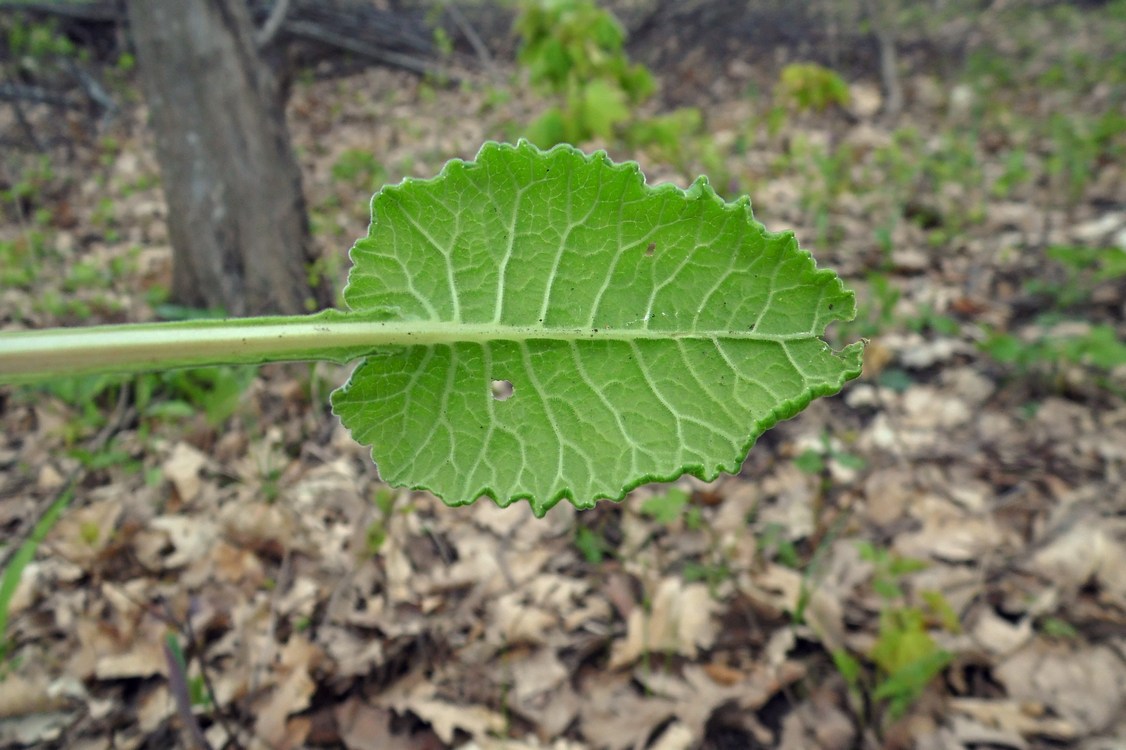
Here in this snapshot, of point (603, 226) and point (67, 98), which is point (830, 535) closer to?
point (603, 226)

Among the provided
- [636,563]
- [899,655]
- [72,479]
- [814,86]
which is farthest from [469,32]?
[899,655]

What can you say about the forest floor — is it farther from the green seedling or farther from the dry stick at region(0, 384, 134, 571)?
the green seedling

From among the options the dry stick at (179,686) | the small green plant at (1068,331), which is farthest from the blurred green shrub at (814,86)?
the dry stick at (179,686)

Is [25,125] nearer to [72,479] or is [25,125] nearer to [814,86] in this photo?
[72,479]

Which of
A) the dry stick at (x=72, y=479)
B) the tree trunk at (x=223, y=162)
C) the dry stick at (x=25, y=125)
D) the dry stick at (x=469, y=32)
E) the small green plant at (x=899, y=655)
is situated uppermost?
the dry stick at (x=469, y=32)

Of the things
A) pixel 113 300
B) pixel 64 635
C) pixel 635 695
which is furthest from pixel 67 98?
pixel 635 695

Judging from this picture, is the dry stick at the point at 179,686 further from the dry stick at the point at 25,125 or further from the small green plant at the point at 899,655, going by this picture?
the dry stick at the point at 25,125

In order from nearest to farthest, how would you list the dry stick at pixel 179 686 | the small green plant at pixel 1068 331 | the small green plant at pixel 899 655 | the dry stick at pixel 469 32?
the dry stick at pixel 179 686, the small green plant at pixel 899 655, the small green plant at pixel 1068 331, the dry stick at pixel 469 32
